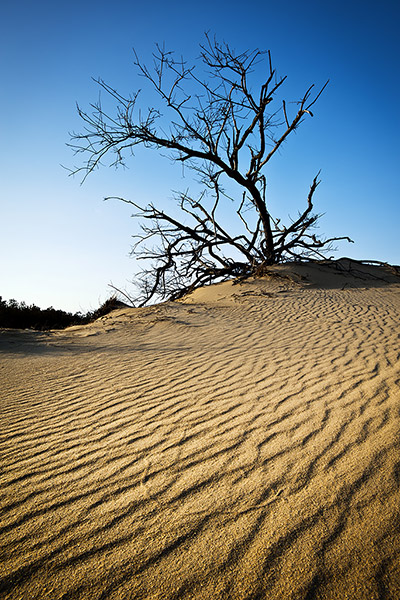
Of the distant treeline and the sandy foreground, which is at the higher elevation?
the distant treeline

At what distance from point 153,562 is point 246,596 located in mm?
515

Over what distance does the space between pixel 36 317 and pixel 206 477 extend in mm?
10660

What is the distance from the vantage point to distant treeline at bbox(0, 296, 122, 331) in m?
10.3

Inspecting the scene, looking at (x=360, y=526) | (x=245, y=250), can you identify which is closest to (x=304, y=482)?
(x=360, y=526)

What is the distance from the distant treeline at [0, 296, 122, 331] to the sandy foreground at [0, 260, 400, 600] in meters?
5.61

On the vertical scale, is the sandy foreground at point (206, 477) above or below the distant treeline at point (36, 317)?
below

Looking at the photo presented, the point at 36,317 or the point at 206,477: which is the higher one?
the point at 36,317

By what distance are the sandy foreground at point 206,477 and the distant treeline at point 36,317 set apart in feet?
18.4

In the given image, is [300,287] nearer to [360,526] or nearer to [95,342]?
[95,342]

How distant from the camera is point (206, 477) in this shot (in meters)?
2.31

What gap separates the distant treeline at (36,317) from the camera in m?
10.3

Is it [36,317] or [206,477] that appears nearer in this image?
[206,477]

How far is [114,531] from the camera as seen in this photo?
6.18ft

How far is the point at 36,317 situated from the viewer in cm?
1109
